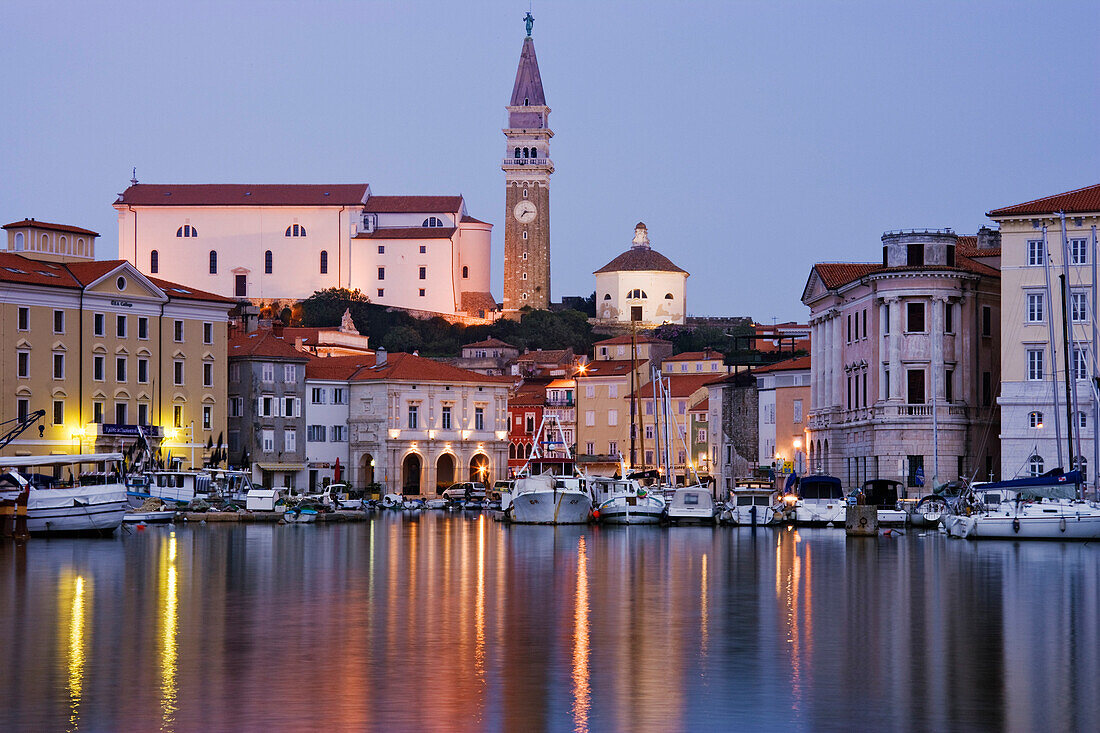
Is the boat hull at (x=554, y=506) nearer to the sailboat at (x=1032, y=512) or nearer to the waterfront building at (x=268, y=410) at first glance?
the sailboat at (x=1032, y=512)

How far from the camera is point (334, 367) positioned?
4466 inches

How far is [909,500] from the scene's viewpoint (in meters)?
73.3

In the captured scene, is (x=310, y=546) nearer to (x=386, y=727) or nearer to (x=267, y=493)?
(x=267, y=493)

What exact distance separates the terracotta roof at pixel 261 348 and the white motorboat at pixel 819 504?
4043cm

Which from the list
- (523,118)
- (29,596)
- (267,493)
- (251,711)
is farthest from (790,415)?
(523,118)

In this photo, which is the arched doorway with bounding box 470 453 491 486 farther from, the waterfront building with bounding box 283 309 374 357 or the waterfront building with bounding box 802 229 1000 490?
the waterfront building with bounding box 802 229 1000 490

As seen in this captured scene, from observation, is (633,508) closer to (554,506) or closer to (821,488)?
(554,506)

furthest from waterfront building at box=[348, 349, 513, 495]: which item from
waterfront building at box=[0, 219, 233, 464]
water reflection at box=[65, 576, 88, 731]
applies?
water reflection at box=[65, 576, 88, 731]

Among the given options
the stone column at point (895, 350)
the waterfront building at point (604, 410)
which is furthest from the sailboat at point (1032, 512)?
the waterfront building at point (604, 410)

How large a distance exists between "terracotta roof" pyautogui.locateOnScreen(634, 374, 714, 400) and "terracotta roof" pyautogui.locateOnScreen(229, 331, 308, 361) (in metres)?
29.7

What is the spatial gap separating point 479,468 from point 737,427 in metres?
18.0

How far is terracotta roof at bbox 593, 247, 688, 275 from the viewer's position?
18700cm

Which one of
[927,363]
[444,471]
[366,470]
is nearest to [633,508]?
[927,363]

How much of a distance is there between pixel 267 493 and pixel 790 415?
32.9m
